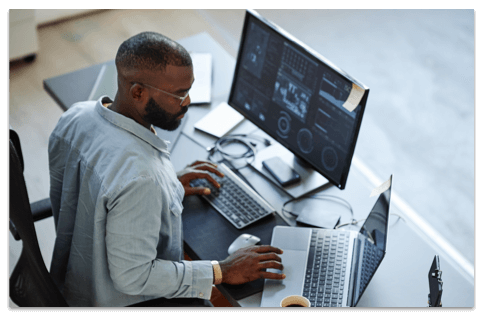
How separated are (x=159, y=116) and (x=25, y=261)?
0.55 metres

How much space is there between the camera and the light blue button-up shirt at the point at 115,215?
1438 millimetres

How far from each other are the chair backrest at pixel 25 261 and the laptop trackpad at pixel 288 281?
56 centimetres

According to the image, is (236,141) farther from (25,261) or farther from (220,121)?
(25,261)

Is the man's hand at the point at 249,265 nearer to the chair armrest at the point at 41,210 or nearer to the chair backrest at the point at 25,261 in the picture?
the chair backrest at the point at 25,261

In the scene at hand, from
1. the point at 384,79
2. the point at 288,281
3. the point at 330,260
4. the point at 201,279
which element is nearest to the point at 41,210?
the point at 201,279

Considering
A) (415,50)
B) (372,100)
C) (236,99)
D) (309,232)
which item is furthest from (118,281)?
(415,50)

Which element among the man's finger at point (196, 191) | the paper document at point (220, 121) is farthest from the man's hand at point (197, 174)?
the paper document at point (220, 121)

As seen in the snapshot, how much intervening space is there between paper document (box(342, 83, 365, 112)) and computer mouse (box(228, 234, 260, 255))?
502 millimetres

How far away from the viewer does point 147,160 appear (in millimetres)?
1482

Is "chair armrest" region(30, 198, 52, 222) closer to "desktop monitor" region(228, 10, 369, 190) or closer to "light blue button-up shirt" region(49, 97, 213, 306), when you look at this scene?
"light blue button-up shirt" region(49, 97, 213, 306)

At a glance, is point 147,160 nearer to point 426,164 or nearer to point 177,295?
point 177,295

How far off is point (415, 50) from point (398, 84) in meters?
0.52

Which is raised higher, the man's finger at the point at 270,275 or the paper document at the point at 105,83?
the paper document at the point at 105,83

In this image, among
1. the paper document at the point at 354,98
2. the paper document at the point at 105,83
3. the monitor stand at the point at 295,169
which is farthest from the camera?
the paper document at the point at 105,83
